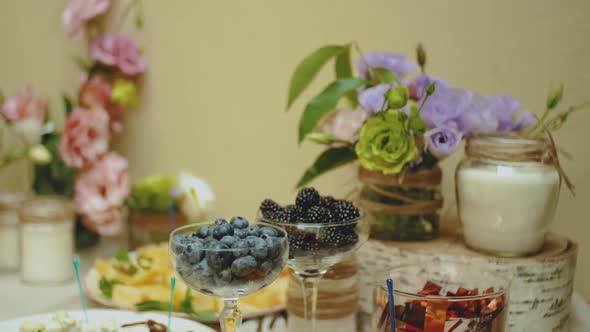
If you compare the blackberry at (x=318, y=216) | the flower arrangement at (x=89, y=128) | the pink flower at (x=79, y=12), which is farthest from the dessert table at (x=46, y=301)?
the pink flower at (x=79, y=12)

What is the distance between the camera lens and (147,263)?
1.10 metres

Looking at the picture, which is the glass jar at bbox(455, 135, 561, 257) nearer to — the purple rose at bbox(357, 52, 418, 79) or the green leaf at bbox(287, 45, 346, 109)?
the purple rose at bbox(357, 52, 418, 79)

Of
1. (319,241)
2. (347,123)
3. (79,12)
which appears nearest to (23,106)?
(79,12)

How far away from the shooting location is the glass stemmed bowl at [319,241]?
73 centimetres

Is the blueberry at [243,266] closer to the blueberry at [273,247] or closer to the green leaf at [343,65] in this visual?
the blueberry at [273,247]

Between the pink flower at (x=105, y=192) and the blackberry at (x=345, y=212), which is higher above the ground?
the blackberry at (x=345, y=212)

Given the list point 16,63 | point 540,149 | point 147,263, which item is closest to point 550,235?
point 540,149

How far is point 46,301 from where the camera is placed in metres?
1.10

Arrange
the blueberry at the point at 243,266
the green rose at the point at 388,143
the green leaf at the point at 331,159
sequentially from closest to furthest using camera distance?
the blueberry at the point at 243,266 → the green rose at the point at 388,143 → the green leaf at the point at 331,159

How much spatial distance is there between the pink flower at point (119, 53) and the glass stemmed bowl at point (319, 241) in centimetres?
71

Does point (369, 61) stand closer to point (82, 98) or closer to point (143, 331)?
point (143, 331)

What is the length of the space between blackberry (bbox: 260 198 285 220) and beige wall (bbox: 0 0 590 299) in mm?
392

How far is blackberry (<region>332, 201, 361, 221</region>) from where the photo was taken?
75 cm

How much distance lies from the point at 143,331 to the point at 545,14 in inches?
28.7
